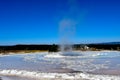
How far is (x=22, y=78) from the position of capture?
48.4 ft

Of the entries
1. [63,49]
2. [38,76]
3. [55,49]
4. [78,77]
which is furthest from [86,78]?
[55,49]

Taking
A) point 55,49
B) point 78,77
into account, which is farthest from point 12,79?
point 55,49

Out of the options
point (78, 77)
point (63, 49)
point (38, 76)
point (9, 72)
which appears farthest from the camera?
point (63, 49)

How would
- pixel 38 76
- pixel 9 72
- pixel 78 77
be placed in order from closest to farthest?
pixel 78 77
pixel 38 76
pixel 9 72

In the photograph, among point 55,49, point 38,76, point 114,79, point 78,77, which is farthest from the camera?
point 55,49

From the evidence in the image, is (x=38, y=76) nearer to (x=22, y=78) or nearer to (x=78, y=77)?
(x=22, y=78)

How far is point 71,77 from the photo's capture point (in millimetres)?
14367

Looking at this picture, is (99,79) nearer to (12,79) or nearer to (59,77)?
(59,77)

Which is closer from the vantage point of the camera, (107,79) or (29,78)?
(107,79)

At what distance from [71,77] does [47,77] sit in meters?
1.37

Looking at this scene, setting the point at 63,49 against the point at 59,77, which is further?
the point at 63,49

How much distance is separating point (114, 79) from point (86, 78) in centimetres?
145

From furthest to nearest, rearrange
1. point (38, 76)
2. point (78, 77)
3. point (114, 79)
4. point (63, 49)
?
point (63, 49), point (38, 76), point (78, 77), point (114, 79)

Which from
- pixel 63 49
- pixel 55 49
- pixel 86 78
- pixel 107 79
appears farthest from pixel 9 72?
pixel 55 49
